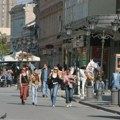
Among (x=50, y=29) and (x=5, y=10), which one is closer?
(x=50, y=29)

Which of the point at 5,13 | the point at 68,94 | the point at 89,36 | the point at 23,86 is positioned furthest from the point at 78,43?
the point at 5,13

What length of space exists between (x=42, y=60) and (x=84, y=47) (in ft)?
86.3

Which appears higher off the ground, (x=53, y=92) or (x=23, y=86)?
(x=23, y=86)

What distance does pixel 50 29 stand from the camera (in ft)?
239

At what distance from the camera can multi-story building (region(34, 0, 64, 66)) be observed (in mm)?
67250

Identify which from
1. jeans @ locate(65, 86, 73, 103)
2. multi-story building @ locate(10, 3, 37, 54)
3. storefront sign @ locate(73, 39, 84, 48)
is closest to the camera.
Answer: jeans @ locate(65, 86, 73, 103)

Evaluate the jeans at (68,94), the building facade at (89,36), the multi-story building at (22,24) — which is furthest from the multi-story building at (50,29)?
the jeans at (68,94)

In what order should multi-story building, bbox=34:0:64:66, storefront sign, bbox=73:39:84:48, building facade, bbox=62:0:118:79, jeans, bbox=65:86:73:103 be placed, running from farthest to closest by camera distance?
multi-story building, bbox=34:0:64:66 < storefront sign, bbox=73:39:84:48 < building facade, bbox=62:0:118:79 < jeans, bbox=65:86:73:103

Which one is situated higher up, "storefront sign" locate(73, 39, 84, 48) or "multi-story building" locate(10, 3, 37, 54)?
"multi-story building" locate(10, 3, 37, 54)

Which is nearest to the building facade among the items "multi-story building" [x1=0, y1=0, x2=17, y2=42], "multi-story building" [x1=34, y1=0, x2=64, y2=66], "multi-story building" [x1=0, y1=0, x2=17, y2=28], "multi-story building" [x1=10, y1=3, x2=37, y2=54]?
"multi-story building" [x1=34, y1=0, x2=64, y2=66]

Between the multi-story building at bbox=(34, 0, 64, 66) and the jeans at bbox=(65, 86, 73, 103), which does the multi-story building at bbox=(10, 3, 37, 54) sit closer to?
the multi-story building at bbox=(34, 0, 64, 66)

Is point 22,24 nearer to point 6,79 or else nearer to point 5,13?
point 6,79

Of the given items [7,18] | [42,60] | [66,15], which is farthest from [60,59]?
[7,18]

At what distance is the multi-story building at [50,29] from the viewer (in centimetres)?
6725
